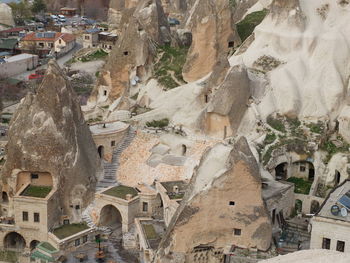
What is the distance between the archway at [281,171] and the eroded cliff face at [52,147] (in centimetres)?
1269

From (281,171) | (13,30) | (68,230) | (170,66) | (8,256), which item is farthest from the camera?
(13,30)

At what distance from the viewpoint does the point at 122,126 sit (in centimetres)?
5044

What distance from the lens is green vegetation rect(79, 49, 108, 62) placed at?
90.9 m

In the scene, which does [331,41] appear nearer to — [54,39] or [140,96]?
[140,96]

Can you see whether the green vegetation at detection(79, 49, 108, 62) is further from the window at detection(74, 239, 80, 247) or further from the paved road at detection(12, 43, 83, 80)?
the window at detection(74, 239, 80, 247)

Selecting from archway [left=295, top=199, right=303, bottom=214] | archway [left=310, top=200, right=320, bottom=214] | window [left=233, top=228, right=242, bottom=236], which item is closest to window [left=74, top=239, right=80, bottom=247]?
window [left=233, top=228, right=242, bottom=236]

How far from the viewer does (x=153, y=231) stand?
135ft

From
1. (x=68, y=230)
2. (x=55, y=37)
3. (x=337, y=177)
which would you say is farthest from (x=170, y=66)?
(x=55, y=37)

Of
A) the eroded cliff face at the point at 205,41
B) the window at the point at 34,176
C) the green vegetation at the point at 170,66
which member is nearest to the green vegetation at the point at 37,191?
the window at the point at 34,176

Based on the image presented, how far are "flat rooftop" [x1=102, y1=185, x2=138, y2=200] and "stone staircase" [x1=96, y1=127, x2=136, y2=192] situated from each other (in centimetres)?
92

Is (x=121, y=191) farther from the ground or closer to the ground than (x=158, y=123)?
closer to the ground

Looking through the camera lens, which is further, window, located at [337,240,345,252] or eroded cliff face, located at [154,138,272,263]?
eroded cliff face, located at [154,138,272,263]

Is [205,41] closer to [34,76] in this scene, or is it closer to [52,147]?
[52,147]

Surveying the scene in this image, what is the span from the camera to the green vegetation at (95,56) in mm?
90900
